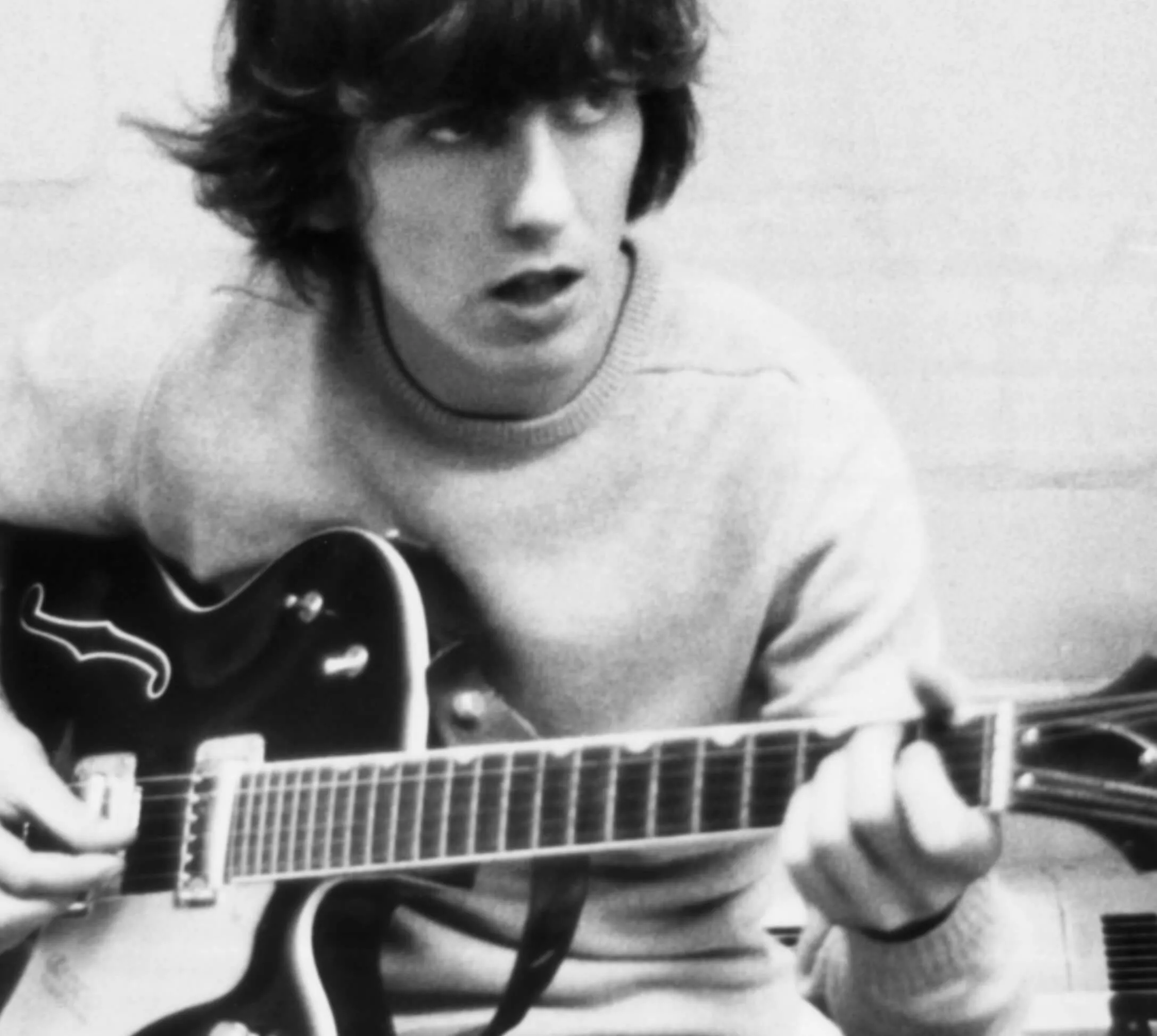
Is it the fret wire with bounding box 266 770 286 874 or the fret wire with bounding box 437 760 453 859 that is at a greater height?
the fret wire with bounding box 437 760 453 859

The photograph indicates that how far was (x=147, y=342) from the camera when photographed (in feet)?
2.38

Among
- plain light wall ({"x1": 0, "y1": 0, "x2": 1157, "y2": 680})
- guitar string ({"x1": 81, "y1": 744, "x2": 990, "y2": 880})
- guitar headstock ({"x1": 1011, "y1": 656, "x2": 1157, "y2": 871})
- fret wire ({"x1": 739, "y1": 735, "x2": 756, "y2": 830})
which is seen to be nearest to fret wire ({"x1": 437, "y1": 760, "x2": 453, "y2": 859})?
guitar string ({"x1": 81, "y1": 744, "x2": 990, "y2": 880})

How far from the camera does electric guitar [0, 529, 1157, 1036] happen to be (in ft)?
1.93

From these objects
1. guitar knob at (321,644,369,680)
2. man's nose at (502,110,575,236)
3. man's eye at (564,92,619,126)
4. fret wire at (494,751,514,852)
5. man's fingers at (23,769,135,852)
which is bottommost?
man's fingers at (23,769,135,852)

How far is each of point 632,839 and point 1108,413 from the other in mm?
401

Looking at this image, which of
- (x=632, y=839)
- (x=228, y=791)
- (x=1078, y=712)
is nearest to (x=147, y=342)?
(x=228, y=791)

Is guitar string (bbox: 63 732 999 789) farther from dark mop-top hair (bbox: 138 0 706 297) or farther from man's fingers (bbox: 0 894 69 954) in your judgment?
dark mop-top hair (bbox: 138 0 706 297)

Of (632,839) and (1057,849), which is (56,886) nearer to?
(632,839)

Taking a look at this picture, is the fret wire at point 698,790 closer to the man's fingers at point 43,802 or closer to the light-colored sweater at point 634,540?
the light-colored sweater at point 634,540

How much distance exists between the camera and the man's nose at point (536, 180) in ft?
1.93

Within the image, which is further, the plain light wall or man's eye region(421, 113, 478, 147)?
the plain light wall

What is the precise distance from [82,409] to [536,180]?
25 cm

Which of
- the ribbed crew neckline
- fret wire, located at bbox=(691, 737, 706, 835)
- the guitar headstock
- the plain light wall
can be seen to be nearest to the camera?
the guitar headstock

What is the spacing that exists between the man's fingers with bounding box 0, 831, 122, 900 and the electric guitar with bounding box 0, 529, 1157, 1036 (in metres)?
0.01
